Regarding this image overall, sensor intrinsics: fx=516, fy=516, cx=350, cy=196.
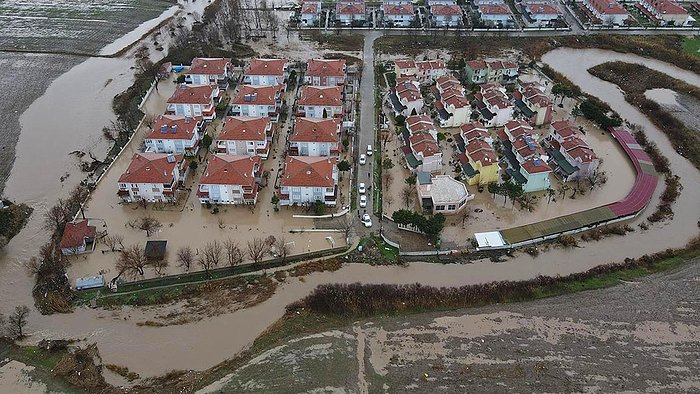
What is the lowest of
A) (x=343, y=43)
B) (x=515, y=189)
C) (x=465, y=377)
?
(x=465, y=377)

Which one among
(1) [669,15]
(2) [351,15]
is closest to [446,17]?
(2) [351,15]

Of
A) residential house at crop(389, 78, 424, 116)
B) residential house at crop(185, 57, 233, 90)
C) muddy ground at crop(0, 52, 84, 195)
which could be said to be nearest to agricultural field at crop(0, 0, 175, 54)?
muddy ground at crop(0, 52, 84, 195)

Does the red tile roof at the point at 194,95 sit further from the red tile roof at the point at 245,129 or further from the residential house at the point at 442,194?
the residential house at the point at 442,194

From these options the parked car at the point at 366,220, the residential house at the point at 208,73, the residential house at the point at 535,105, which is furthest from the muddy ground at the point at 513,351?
the residential house at the point at 208,73

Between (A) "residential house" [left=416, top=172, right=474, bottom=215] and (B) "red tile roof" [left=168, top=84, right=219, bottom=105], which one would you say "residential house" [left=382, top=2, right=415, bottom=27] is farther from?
(A) "residential house" [left=416, top=172, right=474, bottom=215]

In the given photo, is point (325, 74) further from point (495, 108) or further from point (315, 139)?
point (495, 108)

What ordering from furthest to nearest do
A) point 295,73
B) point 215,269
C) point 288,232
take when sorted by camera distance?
point 295,73
point 288,232
point 215,269

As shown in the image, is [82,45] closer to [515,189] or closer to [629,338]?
[515,189]

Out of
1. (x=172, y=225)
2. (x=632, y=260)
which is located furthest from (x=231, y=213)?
(x=632, y=260)
